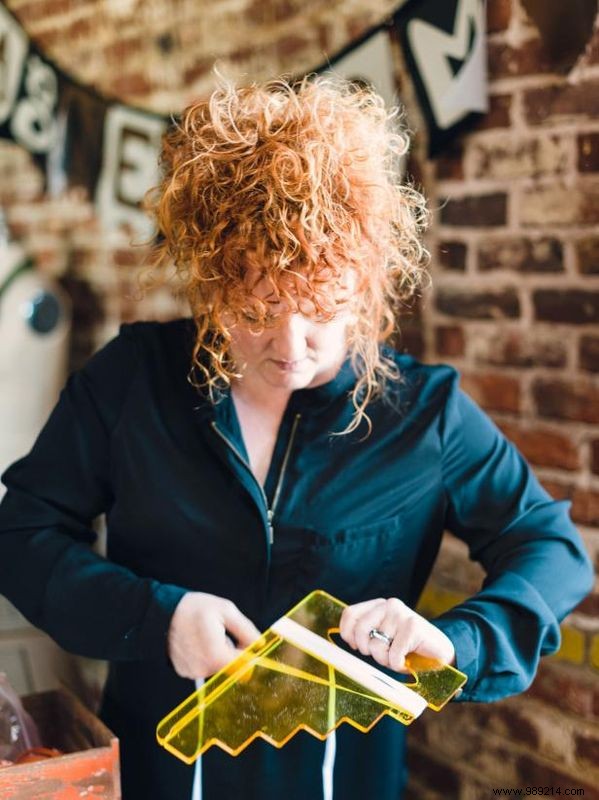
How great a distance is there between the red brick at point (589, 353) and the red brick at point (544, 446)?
139 millimetres

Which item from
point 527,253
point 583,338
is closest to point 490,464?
point 583,338

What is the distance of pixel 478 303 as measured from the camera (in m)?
1.82

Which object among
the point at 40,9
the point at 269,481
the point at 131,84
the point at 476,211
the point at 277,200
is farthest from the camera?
the point at 40,9

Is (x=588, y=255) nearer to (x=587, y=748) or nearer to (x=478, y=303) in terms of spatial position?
(x=478, y=303)

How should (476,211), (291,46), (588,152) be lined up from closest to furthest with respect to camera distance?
(588,152) < (476,211) < (291,46)

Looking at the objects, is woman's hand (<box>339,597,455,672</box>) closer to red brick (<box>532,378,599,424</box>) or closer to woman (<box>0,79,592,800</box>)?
woman (<box>0,79,592,800</box>)

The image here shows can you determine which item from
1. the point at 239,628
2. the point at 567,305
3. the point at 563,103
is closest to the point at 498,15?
the point at 563,103

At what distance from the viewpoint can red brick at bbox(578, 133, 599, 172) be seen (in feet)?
5.16

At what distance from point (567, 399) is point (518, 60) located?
598 mm

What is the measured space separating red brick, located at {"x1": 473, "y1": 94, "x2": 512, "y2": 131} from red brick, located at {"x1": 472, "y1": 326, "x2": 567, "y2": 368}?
1.20 ft

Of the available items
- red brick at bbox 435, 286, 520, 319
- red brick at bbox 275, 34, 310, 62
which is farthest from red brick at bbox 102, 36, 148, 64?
red brick at bbox 435, 286, 520, 319

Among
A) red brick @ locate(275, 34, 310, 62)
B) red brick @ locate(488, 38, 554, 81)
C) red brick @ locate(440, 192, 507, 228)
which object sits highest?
red brick @ locate(275, 34, 310, 62)

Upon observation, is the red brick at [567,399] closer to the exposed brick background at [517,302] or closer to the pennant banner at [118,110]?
the exposed brick background at [517,302]

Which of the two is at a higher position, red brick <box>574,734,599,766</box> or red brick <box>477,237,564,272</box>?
red brick <box>477,237,564,272</box>
